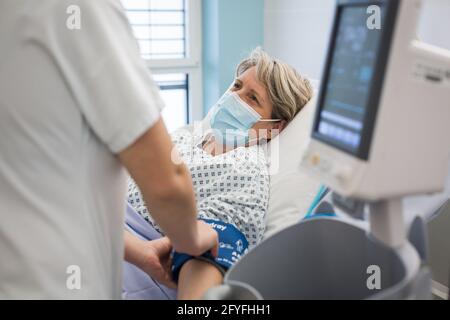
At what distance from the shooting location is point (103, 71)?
86 centimetres

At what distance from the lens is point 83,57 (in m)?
0.85

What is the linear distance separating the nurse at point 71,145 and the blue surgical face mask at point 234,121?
38.8 inches

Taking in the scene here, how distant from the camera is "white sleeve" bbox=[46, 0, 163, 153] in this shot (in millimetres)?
847

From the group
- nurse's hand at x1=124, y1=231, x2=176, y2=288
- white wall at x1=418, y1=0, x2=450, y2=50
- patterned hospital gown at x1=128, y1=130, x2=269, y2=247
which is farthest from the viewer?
white wall at x1=418, y1=0, x2=450, y2=50

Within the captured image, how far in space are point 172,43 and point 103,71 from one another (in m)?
2.56

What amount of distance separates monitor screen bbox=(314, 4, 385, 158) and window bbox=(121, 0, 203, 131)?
235 centimetres

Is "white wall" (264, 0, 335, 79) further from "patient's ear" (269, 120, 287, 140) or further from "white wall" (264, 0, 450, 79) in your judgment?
"patient's ear" (269, 120, 287, 140)

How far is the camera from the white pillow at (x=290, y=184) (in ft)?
5.86

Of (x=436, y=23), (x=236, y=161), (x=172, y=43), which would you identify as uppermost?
(x=436, y=23)

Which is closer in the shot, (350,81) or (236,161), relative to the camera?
(350,81)

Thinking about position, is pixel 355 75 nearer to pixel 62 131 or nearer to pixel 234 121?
pixel 62 131

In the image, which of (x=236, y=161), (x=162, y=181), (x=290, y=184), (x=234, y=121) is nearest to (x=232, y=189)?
(x=236, y=161)

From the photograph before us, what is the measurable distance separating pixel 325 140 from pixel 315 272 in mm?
383

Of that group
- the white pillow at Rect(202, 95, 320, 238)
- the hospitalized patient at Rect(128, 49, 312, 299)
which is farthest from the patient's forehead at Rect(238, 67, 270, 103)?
the white pillow at Rect(202, 95, 320, 238)
